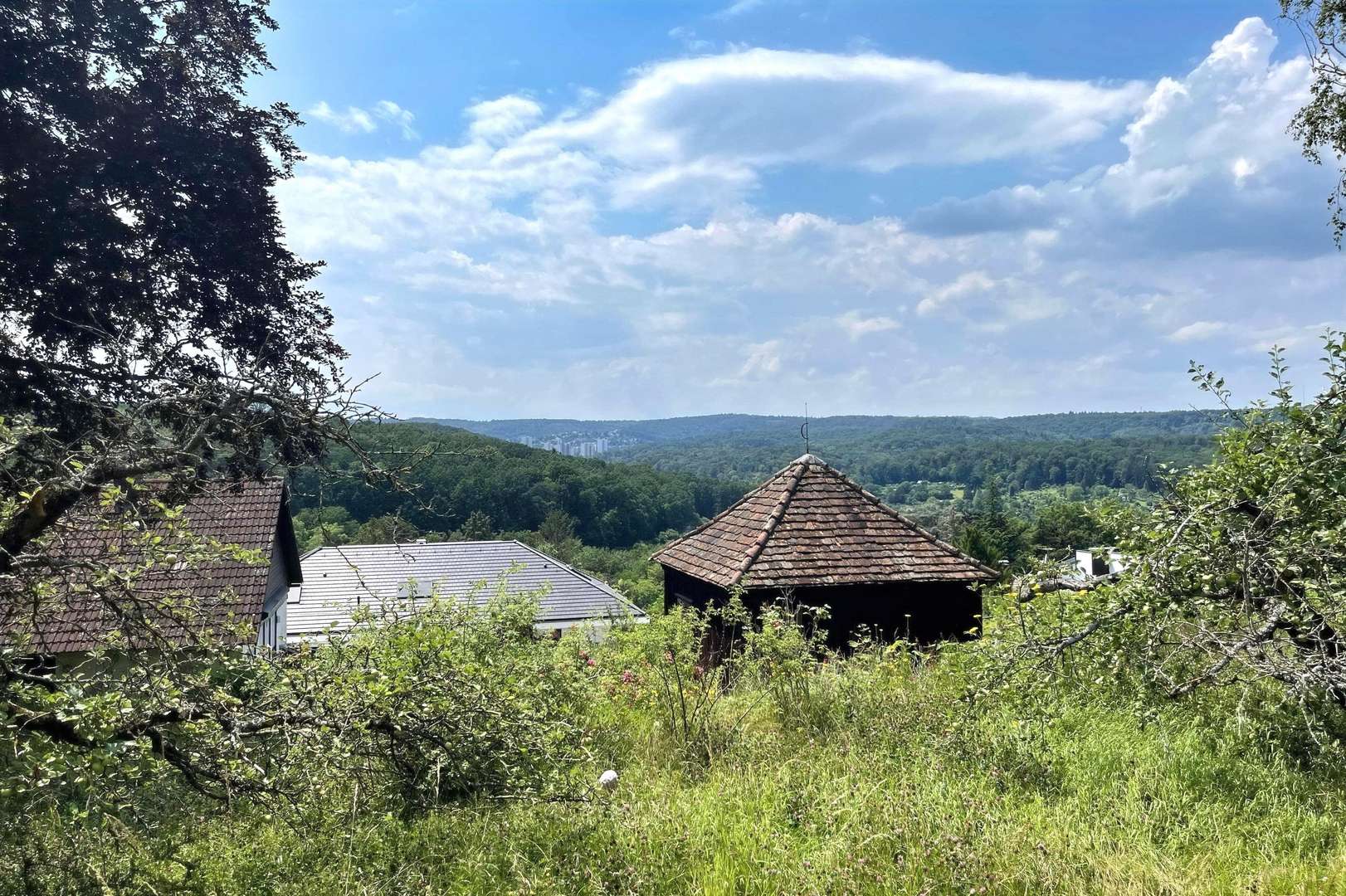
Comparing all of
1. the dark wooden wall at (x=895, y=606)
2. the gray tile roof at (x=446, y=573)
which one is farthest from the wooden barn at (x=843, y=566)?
the gray tile roof at (x=446, y=573)

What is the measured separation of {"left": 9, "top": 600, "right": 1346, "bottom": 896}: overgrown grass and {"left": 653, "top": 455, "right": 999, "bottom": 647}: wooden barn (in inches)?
236

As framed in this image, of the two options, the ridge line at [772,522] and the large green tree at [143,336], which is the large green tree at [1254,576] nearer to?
the large green tree at [143,336]

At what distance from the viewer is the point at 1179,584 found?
5.35m

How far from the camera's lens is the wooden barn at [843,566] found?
12.5 m

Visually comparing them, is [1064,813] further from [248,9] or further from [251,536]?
[251,536]

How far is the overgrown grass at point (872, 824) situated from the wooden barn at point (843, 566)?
19.7 feet

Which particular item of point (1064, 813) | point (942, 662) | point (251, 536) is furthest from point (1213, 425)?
point (251, 536)

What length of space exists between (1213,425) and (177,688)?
7.76 m

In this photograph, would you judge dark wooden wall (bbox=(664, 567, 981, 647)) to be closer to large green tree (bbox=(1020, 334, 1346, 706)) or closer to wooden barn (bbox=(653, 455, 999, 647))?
wooden barn (bbox=(653, 455, 999, 647))

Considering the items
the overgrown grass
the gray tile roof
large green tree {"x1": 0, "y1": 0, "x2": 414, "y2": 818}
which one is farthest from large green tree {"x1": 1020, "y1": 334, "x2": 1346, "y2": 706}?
the gray tile roof

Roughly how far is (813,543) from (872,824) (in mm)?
8997

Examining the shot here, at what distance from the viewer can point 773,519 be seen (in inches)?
534

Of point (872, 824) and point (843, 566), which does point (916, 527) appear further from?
point (872, 824)

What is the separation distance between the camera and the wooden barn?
41.0 feet
